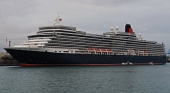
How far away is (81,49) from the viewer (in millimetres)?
94000

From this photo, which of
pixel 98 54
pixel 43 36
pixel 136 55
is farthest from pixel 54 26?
pixel 136 55

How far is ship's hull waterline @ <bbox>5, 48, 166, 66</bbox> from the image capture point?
80812 mm

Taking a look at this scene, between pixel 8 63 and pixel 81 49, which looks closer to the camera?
pixel 81 49

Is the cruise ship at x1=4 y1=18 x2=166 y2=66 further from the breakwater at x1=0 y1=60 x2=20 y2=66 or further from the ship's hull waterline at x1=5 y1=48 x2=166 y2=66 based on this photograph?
the breakwater at x1=0 y1=60 x2=20 y2=66

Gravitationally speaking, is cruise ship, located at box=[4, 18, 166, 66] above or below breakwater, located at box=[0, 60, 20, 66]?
above

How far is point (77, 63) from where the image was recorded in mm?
90625

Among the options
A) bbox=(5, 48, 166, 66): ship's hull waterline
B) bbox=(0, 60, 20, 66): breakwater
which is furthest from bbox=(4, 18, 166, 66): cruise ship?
bbox=(0, 60, 20, 66): breakwater

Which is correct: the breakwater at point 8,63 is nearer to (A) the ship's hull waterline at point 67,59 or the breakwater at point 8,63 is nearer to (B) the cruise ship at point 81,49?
(B) the cruise ship at point 81,49

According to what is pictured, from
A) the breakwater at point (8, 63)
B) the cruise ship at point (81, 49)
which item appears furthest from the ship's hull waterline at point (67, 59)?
the breakwater at point (8, 63)

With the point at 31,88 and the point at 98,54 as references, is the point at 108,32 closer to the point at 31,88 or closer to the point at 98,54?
the point at 98,54

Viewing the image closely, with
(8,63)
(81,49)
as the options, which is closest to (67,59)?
(81,49)

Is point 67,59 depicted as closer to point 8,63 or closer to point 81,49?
point 81,49

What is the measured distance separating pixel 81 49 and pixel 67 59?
8.71 meters

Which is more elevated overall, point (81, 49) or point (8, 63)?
point (81, 49)
